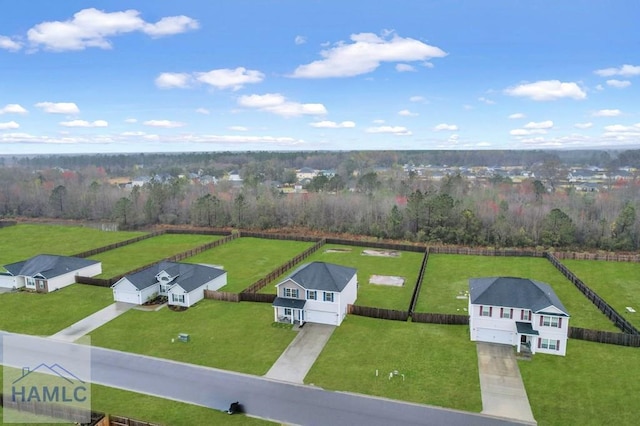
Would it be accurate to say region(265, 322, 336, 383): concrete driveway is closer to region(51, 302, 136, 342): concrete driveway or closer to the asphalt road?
the asphalt road

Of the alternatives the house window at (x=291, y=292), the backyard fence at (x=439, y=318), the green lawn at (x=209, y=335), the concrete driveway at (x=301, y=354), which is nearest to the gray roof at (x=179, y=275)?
the green lawn at (x=209, y=335)

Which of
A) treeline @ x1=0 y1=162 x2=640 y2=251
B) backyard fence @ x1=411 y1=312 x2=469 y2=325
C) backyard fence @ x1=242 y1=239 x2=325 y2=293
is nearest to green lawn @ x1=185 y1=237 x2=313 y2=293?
backyard fence @ x1=242 y1=239 x2=325 y2=293

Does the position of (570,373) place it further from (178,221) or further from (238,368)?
(178,221)

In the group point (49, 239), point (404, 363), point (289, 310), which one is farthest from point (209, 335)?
point (49, 239)

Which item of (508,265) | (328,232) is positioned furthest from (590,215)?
(328,232)

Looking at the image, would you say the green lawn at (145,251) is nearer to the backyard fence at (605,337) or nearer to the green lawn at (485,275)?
the green lawn at (485,275)

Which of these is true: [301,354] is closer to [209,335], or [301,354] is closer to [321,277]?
[321,277]
